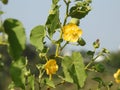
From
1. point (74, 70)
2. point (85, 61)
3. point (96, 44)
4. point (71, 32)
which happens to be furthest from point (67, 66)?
point (85, 61)

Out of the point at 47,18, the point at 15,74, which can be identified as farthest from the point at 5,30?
the point at 47,18

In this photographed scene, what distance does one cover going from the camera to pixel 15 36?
1203 mm

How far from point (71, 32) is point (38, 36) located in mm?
142

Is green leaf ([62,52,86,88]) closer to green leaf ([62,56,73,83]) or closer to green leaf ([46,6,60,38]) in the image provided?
green leaf ([62,56,73,83])

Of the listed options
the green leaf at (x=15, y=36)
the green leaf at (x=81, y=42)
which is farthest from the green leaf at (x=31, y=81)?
the green leaf at (x=15, y=36)

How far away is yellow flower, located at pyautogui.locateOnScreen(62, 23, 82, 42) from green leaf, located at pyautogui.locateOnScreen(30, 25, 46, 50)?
0.09 metres

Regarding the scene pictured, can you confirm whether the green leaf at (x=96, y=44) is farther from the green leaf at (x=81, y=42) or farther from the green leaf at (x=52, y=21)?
the green leaf at (x=52, y=21)

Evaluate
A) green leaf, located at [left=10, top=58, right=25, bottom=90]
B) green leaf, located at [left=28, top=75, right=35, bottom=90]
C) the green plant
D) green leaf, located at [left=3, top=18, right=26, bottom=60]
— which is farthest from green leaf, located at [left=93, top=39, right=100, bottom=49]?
green leaf, located at [left=3, top=18, right=26, bottom=60]

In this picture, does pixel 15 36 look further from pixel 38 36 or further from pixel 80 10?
pixel 80 10

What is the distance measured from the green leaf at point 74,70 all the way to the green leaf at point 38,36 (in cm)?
12

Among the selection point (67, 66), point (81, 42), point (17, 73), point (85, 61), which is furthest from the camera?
point (85, 61)

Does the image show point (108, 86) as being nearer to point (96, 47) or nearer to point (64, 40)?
point (96, 47)

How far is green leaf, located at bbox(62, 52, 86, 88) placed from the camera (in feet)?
5.54

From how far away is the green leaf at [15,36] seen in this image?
118cm
